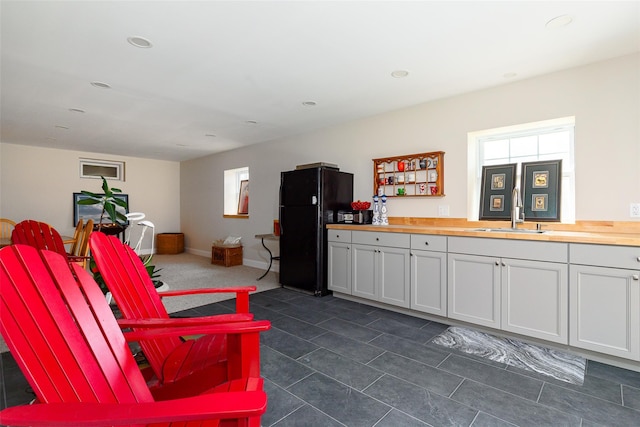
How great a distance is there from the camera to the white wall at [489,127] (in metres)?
2.65

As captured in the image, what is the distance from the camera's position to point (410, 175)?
394cm

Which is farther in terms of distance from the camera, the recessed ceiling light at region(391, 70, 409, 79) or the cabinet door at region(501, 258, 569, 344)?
the recessed ceiling light at region(391, 70, 409, 79)

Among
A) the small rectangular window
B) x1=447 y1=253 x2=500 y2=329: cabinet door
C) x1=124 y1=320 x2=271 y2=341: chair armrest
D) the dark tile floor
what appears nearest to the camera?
x1=124 y1=320 x2=271 y2=341: chair armrest

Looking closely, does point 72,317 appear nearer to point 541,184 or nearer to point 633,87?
point 541,184

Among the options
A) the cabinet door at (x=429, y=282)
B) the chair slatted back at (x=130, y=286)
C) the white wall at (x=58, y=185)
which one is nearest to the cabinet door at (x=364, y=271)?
the cabinet door at (x=429, y=282)

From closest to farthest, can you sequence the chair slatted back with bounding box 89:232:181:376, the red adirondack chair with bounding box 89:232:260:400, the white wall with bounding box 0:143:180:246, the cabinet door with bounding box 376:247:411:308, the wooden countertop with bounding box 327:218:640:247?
the red adirondack chair with bounding box 89:232:260:400
the chair slatted back with bounding box 89:232:181:376
the wooden countertop with bounding box 327:218:640:247
the cabinet door with bounding box 376:247:411:308
the white wall with bounding box 0:143:180:246

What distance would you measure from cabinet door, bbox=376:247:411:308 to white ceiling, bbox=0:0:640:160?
175 cm

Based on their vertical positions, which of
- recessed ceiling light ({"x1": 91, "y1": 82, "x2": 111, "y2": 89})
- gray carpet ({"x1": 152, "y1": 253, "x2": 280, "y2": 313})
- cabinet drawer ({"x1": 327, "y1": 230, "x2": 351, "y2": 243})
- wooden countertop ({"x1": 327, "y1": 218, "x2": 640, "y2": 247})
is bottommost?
gray carpet ({"x1": 152, "y1": 253, "x2": 280, "y2": 313})

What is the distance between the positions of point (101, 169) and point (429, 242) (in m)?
7.19

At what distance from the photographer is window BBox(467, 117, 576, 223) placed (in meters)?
3.05

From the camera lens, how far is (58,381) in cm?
92

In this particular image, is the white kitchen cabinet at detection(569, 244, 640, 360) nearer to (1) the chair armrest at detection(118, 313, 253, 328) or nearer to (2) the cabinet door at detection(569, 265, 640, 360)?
(2) the cabinet door at detection(569, 265, 640, 360)

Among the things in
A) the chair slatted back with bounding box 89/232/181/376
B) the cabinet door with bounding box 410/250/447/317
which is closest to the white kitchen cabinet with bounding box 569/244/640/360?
the cabinet door with bounding box 410/250/447/317

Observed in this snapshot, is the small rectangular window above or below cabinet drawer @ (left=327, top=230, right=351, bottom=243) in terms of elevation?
above
